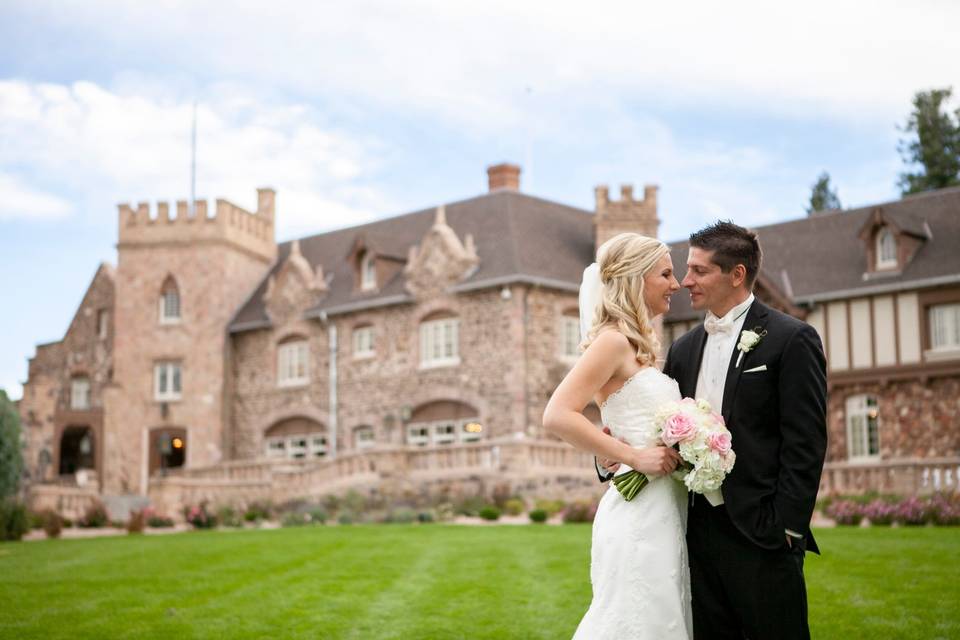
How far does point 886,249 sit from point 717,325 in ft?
88.3

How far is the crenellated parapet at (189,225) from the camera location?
126 feet

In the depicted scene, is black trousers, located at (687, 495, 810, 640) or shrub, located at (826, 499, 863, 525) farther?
shrub, located at (826, 499, 863, 525)

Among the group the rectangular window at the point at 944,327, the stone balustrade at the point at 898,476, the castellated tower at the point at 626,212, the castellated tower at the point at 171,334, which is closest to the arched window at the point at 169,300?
the castellated tower at the point at 171,334

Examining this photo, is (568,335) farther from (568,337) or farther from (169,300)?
(169,300)

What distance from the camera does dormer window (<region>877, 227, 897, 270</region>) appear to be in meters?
29.8

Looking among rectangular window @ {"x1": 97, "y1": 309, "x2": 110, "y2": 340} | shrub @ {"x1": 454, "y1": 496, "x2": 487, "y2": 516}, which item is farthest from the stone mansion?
shrub @ {"x1": 454, "y1": 496, "x2": 487, "y2": 516}

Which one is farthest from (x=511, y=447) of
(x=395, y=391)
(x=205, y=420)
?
(x=205, y=420)

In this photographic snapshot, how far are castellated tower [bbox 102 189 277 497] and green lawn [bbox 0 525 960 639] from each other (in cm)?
2152

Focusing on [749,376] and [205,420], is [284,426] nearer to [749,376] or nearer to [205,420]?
[205,420]

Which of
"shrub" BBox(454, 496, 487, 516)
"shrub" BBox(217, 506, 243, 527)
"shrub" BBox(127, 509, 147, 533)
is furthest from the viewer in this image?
"shrub" BBox(217, 506, 243, 527)

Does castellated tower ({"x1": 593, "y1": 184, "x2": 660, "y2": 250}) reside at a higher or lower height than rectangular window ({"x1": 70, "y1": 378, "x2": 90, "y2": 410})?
higher

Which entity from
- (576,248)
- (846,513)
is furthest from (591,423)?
(576,248)

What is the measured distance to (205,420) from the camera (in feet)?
123

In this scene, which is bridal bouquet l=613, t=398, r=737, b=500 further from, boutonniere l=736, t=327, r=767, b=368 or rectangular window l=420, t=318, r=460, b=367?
rectangular window l=420, t=318, r=460, b=367
